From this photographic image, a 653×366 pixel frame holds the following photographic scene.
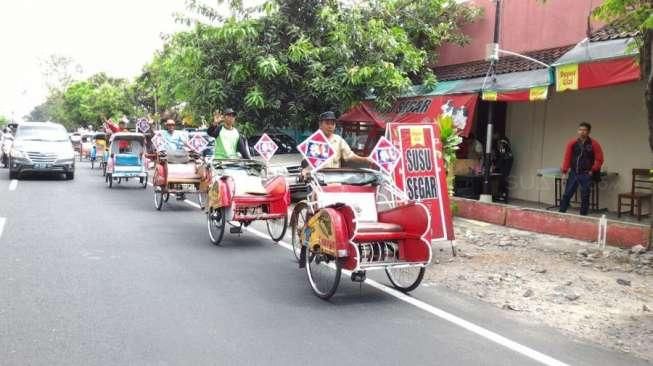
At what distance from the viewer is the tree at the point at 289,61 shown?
13.7m

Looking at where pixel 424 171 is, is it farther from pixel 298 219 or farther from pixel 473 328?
pixel 473 328

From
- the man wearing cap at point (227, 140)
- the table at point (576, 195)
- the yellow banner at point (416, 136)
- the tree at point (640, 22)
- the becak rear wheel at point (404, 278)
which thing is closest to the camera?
the becak rear wheel at point (404, 278)

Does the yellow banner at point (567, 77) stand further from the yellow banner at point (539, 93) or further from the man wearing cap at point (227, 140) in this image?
the man wearing cap at point (227, 140)

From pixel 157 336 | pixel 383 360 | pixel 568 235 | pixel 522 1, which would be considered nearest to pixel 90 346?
pixel 157 336

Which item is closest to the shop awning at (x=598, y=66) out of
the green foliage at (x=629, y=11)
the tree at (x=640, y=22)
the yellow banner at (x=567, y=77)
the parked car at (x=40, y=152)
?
the yellow banner at (x=567, y=77)

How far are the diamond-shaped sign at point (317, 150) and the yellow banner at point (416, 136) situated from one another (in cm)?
150

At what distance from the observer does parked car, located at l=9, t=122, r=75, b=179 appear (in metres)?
17.6

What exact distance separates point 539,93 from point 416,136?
12.8ft

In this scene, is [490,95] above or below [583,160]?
above

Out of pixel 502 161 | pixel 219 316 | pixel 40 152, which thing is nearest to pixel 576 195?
pixel 502 161

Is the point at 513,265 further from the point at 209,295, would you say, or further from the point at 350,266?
the point at 209,295

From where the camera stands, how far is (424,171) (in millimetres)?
8633

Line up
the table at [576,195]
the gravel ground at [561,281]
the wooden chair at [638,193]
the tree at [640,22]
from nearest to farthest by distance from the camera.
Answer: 1. the gravel ground at [561,281]
2. the tree at [640,22]
3. the wooden chair at [638,193]
4. the table at [576,195]

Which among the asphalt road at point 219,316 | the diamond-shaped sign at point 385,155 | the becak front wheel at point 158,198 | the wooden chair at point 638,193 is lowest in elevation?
the asphalt road at point 219,316
